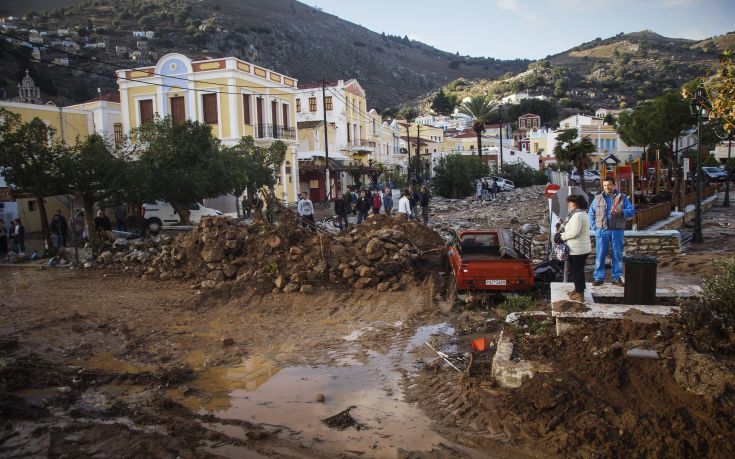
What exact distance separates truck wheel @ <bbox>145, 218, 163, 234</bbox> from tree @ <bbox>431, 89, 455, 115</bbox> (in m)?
93.4

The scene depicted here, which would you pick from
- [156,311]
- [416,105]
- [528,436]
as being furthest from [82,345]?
[416,105]

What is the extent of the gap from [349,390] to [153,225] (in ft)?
62.2

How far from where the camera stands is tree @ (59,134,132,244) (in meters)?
16.4

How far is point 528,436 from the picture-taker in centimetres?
→ 506

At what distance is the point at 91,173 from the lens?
54.7ft

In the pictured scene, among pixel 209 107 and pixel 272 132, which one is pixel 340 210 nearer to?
pixel 209 107

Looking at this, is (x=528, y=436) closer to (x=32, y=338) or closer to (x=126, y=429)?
(x=126, y=429)

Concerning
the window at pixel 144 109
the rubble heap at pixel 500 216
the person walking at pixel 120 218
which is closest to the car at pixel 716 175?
the rubble heap at pixel 500 216

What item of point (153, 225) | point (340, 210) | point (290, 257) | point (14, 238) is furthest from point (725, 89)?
point (153, 225)

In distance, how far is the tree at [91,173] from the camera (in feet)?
53.9

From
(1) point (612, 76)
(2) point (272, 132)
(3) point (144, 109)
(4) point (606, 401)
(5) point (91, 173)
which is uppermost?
(1) point (612, 76)

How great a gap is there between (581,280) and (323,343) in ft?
13.2

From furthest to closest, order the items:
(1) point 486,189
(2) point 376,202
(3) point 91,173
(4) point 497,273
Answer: (1) point 486,189 < (2) point 376,202 < (3) point 91,173 < (4) point 497,273

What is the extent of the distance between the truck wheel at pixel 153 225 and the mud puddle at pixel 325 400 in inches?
658
